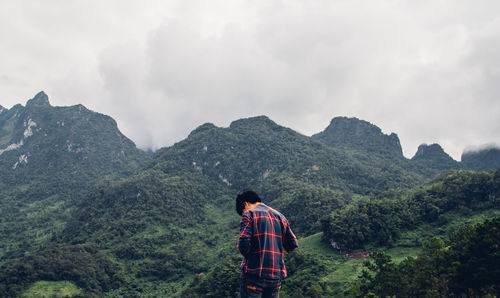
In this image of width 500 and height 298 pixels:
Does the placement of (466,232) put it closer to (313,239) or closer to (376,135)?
(313,239)

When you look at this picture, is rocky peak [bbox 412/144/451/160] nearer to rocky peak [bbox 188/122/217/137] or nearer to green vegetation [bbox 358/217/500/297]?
rocky peak [bbox 188/122/217/137]

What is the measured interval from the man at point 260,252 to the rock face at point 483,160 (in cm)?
19548

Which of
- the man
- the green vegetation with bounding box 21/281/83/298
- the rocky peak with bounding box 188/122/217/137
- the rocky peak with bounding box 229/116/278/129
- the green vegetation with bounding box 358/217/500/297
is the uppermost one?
the rocky peak with bounding box 229/116/278/129

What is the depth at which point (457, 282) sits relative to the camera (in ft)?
83.4

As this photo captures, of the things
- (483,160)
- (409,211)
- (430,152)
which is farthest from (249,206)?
(483,160)

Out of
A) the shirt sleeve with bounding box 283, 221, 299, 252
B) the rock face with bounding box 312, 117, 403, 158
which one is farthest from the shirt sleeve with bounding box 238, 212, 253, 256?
the rock face with bounding box 312, 117, 403, 158

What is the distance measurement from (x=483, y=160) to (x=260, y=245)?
689ft

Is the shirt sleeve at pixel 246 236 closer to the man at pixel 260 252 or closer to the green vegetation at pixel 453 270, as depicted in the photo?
the man at pixel 260 252

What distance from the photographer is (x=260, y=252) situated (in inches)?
176

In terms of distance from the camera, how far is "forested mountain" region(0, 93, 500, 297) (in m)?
58.9

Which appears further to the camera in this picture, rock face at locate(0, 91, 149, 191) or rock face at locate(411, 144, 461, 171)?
rock face at locate(0, 91, 149, 191)

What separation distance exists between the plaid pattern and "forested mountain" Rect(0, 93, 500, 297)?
37044 mm

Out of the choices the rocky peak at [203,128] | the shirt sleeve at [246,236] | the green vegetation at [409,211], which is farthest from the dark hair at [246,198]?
the rocky peak at [203,128]

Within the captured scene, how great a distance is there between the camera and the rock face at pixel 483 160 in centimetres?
15950
